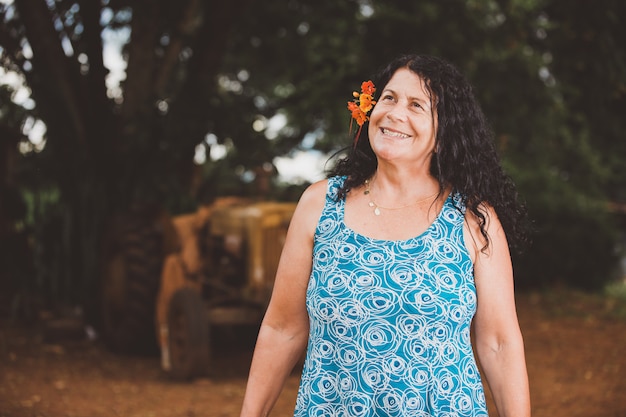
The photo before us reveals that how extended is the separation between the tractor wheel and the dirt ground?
118 millimetres

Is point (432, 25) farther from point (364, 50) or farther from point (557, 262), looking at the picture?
point (557, 262)

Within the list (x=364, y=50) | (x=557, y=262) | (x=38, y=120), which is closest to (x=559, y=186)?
(x=557, y=262)

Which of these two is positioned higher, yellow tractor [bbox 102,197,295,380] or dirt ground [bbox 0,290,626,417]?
yellow tractor [bbox 102,197,295,380]

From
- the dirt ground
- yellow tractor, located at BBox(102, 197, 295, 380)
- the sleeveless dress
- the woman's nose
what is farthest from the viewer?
yellow tractor, located at BBox(102, 197, 295, 380)

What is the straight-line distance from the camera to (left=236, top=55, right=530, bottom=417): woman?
231cm

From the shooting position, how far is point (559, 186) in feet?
48.4

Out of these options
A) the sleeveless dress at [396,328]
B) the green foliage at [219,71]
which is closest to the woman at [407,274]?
the sleeveless dress at [396,328]

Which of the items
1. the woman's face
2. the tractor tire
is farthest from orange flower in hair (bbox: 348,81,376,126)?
the tractor tire

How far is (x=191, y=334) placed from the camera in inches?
270

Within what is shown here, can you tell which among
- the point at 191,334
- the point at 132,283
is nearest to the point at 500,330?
the point at 191,334

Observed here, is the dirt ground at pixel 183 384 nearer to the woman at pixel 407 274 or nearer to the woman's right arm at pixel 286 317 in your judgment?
the woman's right arm at pixel 286 317

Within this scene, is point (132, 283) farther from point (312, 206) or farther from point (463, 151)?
point (463, 151)

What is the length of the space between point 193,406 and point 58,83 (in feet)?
13.8

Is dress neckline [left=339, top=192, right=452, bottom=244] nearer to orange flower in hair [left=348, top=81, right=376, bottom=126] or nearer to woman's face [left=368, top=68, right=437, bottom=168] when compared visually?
woman's face [left=368, top=68, right=437, bottom=168]
